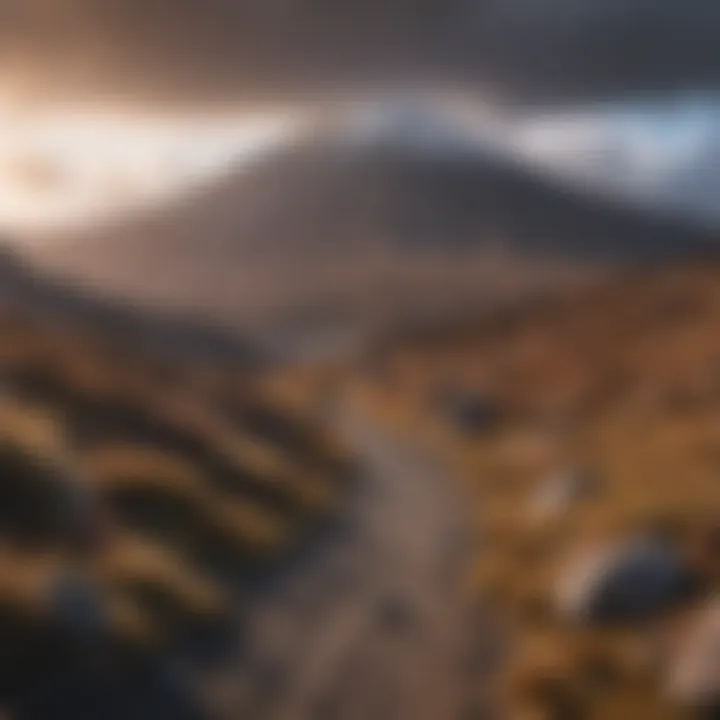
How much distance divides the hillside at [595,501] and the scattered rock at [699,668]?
23 mm

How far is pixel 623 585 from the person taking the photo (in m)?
16.2

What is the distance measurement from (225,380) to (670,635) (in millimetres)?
23406

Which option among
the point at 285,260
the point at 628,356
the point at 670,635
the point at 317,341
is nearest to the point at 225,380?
the point at 317,341

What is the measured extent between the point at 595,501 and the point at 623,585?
704 cm

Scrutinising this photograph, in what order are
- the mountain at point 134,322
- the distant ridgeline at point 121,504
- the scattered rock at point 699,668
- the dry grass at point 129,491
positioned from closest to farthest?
the scattered rock at point 699,668 < the distant ridgeline at point 121,504 < the dry grass at point 129,491 < the mountain at point 134,322

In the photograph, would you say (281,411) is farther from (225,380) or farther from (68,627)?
(68,627)

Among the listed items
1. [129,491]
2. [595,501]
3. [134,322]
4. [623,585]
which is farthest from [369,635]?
[134,322]

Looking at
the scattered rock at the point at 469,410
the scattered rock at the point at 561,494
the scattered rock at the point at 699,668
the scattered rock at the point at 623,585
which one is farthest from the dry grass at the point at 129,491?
the scattered rock at the point at 469,410

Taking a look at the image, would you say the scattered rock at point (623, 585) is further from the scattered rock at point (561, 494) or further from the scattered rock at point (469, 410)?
the scattered rock at point (469, 410)

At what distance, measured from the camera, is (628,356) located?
57.4 meters

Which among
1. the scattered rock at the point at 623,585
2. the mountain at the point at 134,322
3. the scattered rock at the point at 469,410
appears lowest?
the scattered rock at the point at 623,585

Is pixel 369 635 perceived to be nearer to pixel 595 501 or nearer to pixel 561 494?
pixel 595 501

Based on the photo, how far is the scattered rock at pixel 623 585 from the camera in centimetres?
1595

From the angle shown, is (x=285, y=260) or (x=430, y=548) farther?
(x=285, y=260)
